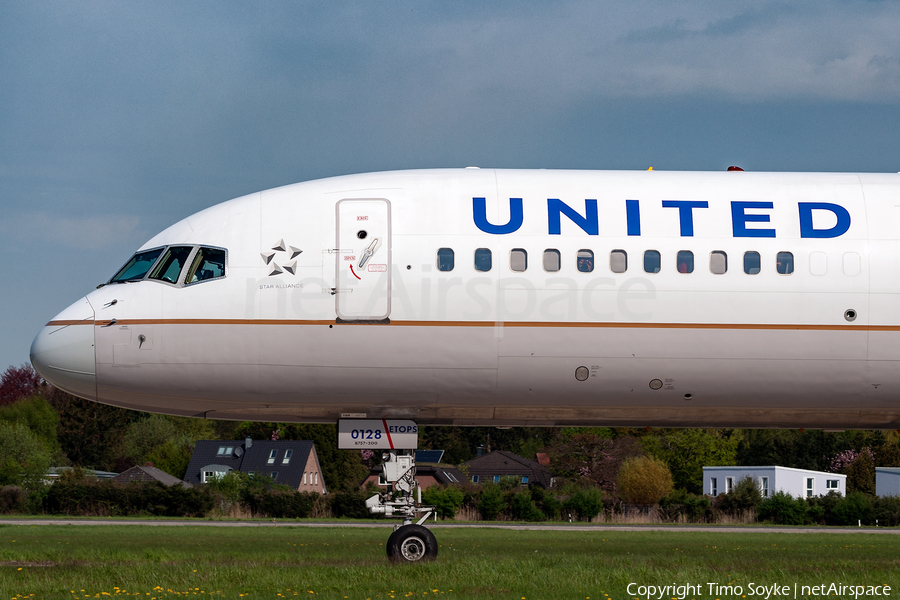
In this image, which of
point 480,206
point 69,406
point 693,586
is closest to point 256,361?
point 480,206

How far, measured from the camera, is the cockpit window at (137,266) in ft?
54.3

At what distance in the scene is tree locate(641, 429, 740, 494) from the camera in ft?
245

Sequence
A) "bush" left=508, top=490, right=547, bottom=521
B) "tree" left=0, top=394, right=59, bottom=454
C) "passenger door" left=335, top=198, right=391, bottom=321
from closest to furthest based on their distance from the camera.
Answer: "passenger door" left=335, top=198, right=391, bottom=321 < "bush" left=508, top=490, right=547, bottom=521 < "tree" left=0, top=394, right=59, bottom=454

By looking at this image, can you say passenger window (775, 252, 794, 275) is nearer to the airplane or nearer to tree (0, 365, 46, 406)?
the airplane

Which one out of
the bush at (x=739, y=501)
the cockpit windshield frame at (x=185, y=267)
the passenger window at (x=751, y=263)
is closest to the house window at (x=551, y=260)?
the passenger window at (x=751, y=263)

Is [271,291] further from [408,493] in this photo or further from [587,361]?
[587,361]

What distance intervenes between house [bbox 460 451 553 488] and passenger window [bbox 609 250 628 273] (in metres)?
77.0

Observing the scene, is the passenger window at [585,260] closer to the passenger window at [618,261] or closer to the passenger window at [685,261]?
the passenger window at [618,261]

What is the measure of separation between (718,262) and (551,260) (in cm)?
276

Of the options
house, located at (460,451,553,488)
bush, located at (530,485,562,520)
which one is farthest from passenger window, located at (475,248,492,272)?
house, located at (460,451,553,488)

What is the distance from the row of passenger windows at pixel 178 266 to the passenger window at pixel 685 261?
294 inches

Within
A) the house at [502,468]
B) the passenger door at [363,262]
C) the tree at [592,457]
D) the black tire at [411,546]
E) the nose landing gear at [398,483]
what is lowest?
the house at [502,468]

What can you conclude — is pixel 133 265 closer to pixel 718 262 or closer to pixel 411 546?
pixel 411 546

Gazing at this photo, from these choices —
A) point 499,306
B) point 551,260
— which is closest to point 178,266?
point 499,306
